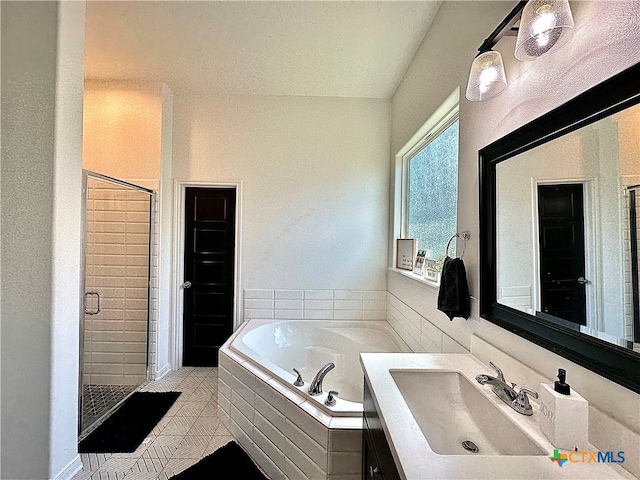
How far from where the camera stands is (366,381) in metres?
1.21

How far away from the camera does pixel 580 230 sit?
863mm

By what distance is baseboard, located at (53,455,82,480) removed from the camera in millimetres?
1576

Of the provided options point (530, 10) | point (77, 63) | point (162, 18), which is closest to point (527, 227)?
point (530, 10)

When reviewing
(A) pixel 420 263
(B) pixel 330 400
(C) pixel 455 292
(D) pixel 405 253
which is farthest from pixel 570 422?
(D) pixel 405 253

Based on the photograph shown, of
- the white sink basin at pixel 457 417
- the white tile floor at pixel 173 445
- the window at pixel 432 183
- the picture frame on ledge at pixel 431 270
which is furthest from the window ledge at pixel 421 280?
the white tile floor at pixel 173 445

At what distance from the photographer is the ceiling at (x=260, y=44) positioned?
190 centimetres

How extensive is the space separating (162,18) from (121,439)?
2812 millimetres

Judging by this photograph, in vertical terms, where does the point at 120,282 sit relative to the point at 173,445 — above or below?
above

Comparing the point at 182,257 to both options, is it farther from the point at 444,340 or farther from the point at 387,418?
the point at 387,418

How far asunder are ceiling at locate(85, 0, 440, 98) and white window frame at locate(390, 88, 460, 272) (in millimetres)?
635

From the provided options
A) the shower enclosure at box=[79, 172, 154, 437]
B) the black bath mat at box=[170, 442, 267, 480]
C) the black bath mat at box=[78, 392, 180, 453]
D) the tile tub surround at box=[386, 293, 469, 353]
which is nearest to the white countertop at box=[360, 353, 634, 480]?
the tile tub surround at box=[386, 293, 469, 353]

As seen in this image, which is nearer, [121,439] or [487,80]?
[487,80]

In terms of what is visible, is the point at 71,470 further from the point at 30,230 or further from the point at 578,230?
the point at 578,230

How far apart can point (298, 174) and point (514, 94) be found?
2.13m
